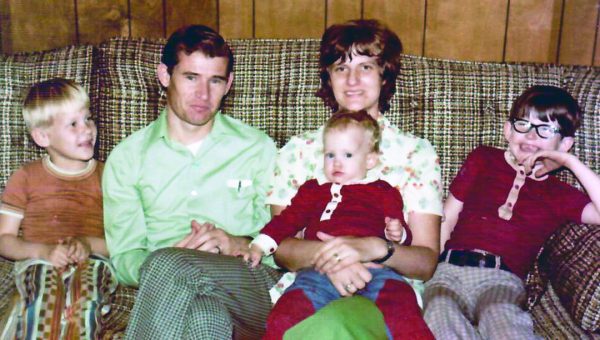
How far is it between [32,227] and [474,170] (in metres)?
1.38

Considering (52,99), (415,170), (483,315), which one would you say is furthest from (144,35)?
(483,315)

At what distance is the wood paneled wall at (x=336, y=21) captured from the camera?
2.50 meters

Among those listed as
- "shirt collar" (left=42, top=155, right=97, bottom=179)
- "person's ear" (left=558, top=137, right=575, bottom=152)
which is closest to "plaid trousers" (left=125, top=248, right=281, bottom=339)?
"shirt collar" (left=42, top=155, right=97, bottom=179)

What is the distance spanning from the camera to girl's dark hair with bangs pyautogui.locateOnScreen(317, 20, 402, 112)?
6.05 feet

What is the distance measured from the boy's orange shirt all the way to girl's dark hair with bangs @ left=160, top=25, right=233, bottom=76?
459mm

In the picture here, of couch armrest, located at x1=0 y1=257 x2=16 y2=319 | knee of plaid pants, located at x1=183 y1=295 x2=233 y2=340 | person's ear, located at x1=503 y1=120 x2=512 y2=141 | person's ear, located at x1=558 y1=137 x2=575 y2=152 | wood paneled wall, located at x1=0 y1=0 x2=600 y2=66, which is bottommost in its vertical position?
couch armrest, located at x1=0 y1=257 x2=16 y2=319

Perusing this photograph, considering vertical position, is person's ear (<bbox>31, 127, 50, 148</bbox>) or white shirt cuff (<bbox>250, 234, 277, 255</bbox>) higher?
person's ear (<bbox>31, 127, 50, 148</bbox>)

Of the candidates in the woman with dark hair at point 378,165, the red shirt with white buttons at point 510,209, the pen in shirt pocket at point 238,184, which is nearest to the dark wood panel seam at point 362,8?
the woman with dark hair at point 378,165

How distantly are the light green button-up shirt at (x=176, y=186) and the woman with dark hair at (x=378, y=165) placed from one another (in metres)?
0.11

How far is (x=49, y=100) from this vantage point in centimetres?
191

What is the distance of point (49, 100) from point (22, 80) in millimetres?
245

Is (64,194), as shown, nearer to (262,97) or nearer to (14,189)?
(14,189)

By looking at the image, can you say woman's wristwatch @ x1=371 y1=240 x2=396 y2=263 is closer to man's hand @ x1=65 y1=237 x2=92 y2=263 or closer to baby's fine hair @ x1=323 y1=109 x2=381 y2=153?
baby's fine hair @ x1=323 y1=109 x2=381 y2=153

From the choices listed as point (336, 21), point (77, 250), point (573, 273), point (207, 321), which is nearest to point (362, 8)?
point (336, 21)
